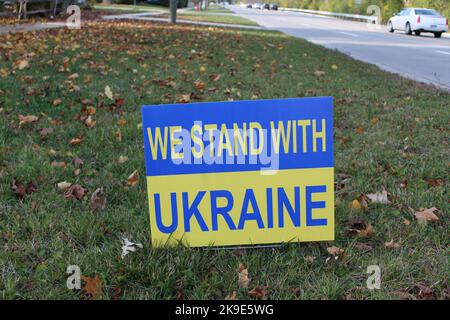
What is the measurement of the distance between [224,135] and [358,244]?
968 mm

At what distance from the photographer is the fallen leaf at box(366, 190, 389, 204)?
10.1ft

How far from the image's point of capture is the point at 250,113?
2266 millimetres

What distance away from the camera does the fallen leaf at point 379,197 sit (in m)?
3.09

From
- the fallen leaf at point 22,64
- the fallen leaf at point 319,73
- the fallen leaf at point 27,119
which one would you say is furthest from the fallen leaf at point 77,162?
the fallen leaf at point 319,73

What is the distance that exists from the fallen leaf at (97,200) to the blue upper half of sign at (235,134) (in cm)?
76

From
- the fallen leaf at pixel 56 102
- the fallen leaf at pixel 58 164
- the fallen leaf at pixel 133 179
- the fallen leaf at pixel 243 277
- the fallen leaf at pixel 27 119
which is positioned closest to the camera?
the fallen leaf at pixel 243 277

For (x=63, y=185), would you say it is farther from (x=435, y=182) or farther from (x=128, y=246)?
(x=435, y=182)

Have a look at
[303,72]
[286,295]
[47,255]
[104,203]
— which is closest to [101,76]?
[303,72]

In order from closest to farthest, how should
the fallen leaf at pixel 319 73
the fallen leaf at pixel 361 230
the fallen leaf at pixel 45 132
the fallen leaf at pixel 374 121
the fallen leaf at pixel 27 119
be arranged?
the fallen leaf at pixel 361 230, the fallen leaf at pixel 45 132, the fallen leaf at pixel 27 119, the fallen leaf at pixel 374 121, the fallen leaf at pixel 319 73

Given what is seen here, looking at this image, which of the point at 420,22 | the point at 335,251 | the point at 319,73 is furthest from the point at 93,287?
the point at 420,22

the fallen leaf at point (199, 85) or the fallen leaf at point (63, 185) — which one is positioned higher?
the fallen leaf at point (199, 85)

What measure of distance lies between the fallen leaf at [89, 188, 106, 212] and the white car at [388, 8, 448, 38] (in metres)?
22.1

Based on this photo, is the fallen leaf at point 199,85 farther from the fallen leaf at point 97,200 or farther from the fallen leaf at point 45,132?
the fallen leaf at point 97,200

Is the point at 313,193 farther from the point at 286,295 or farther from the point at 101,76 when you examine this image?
the point at 101,76
